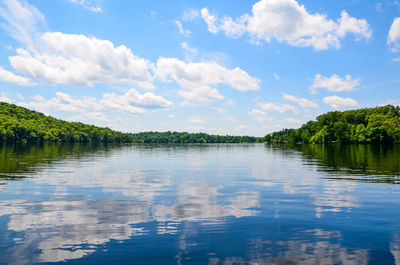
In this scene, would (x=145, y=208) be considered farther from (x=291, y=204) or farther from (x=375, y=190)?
(x=375, y=190)

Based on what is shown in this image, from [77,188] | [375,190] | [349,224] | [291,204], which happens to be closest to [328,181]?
[375,190]

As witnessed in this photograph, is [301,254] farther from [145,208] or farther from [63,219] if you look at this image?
[63,219]

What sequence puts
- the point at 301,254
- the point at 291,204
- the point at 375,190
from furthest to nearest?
the point at 375,190
the point at 291,204
the point at 301,254

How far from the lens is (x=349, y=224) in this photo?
1348 centimetres

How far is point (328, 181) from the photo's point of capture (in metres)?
27.4

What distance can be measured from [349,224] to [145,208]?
36.3ft

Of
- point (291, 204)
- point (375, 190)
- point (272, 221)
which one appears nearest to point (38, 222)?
point (272, 221)

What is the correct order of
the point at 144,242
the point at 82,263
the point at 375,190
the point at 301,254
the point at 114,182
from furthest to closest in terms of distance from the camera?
the point at 114,182, the point at 375,190, the point at 144,242, the point at 301,254, the point at 82,263

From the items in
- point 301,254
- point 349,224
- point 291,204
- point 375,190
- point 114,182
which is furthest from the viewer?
point 114,182

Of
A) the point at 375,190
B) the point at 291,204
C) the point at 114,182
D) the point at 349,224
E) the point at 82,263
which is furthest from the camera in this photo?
the point at 114,182

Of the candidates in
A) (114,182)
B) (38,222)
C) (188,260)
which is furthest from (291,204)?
(114,182)

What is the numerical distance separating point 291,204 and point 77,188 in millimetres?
17231

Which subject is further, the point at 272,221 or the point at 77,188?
the point at 77,188

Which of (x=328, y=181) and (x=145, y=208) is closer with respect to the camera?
(x=145, y=208)
